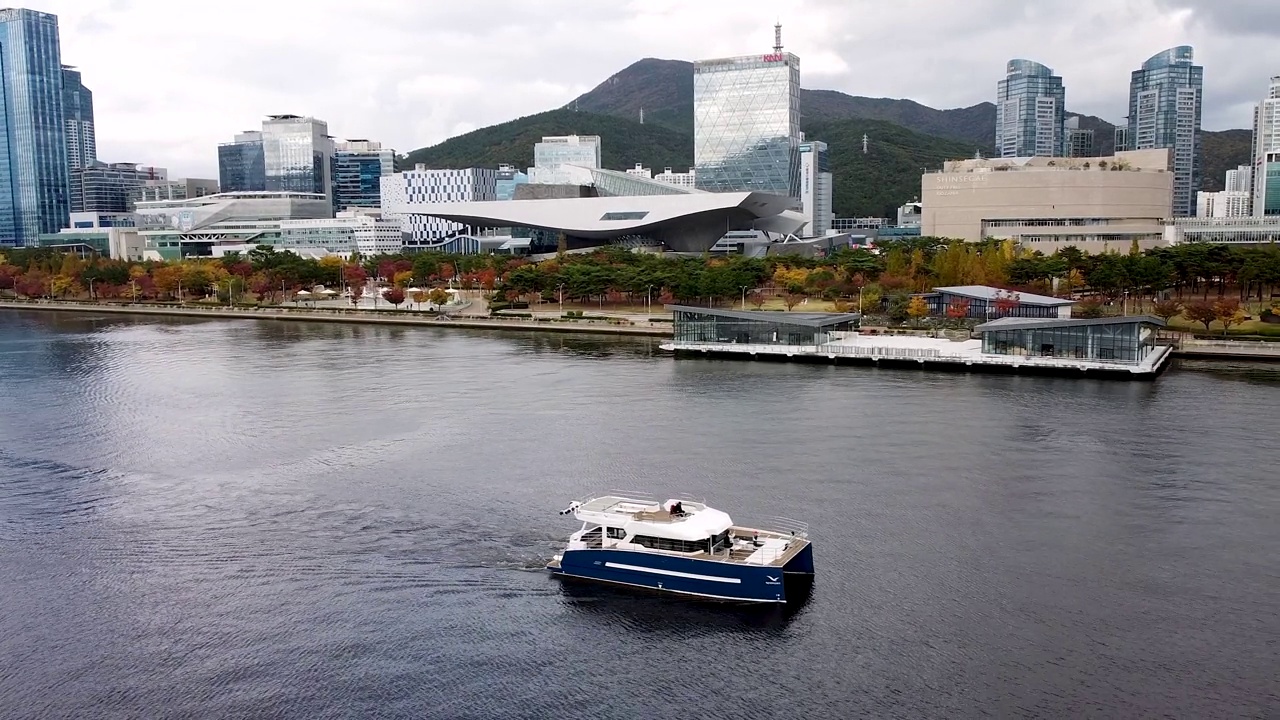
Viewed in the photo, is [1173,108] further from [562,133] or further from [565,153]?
[565,153]

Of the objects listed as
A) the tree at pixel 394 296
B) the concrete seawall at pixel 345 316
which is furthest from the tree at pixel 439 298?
the tree at pixel 394 296

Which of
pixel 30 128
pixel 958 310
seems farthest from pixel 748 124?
pixel 30 128

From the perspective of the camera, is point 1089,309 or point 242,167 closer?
point 1089,309

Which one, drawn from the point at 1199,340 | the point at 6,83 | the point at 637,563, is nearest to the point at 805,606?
the point at 637,563

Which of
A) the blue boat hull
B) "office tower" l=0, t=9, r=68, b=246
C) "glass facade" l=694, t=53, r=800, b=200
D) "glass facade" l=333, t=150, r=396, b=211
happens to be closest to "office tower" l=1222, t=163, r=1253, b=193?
"glass facade" l=694, t=53, r=800, b=200

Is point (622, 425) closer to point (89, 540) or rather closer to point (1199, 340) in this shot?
point (89, 540)

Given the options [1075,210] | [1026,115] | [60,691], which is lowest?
[60,691]

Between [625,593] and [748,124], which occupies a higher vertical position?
[748,124]
